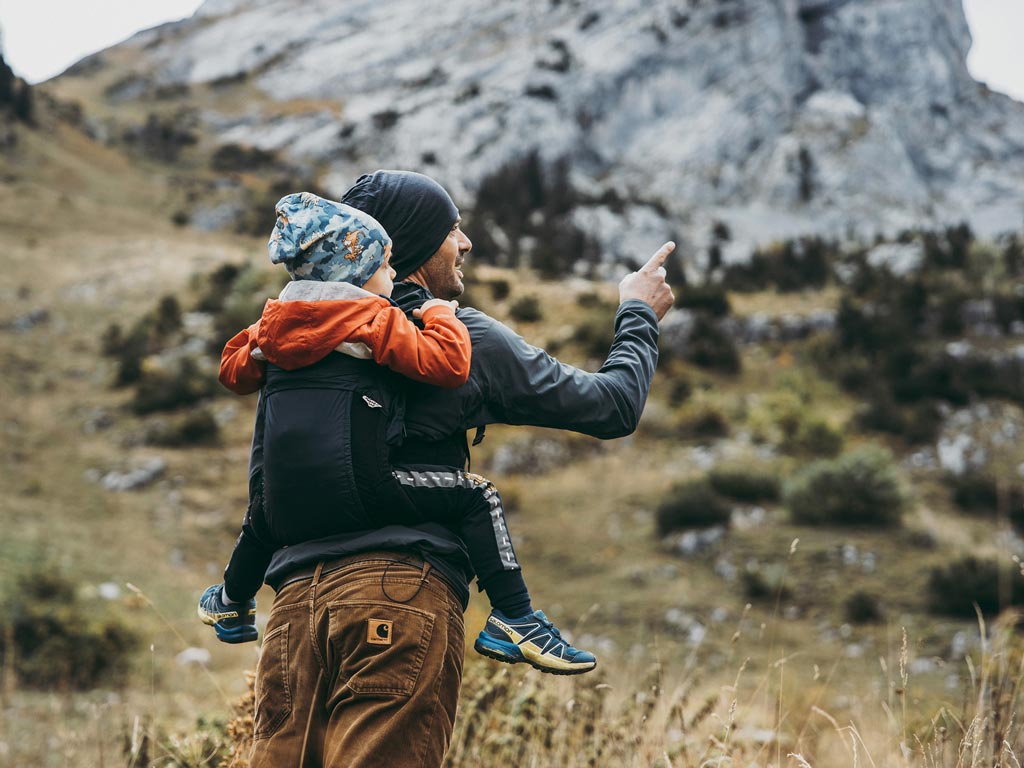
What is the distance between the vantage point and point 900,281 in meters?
22.8

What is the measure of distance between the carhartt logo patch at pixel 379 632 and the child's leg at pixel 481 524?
254 millimetres

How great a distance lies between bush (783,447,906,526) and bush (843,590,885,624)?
7.92ft

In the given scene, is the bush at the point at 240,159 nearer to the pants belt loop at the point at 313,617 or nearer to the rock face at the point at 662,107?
the rock face at the point at 662,107

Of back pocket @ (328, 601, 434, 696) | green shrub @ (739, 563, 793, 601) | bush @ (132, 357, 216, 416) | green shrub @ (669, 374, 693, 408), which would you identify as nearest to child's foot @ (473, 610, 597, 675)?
back pocket @ (328, 601, 434, 696)

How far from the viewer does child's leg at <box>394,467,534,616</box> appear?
1.92 m

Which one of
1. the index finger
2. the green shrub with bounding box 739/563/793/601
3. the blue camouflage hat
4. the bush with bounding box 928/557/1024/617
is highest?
the blue camouflage hat

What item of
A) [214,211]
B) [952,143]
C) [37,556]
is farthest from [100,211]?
[952,143]

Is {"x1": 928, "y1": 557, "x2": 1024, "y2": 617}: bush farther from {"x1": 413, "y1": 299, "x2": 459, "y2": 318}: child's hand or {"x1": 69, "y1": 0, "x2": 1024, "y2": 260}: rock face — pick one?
{"x1": 69, "y1": 0, "x2": 1024, "y2": 260}: rock face

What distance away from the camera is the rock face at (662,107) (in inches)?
2084

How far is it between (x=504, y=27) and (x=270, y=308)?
68586mm

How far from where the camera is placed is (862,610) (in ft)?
32.9

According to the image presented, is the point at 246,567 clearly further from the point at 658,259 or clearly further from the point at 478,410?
the point at 658,259

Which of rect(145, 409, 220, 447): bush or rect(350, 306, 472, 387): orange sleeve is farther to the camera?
rect(145, 409, 220, 447): bush

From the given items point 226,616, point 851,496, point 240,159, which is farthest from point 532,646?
point 240,159
